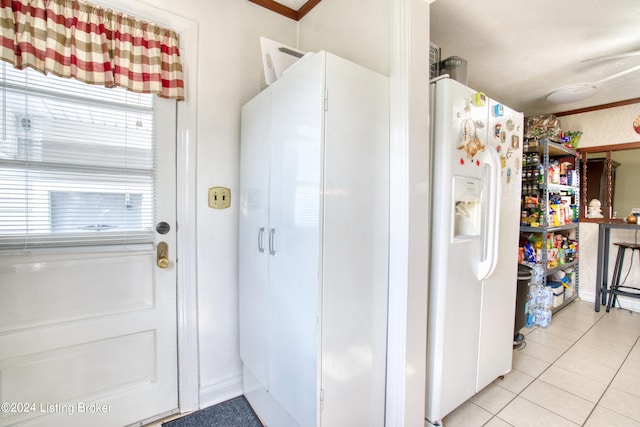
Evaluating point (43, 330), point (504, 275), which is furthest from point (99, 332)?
A: point (504, 275)

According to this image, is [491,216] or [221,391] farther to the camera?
[221,391]

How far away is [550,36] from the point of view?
2.05m

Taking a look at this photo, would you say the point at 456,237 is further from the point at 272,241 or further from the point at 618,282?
the point at 618,282

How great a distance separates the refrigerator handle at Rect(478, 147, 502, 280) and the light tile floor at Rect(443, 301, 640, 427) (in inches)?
34.4

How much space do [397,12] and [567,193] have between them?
362 centimetres

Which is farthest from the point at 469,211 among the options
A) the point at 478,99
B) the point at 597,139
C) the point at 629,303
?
the point at 629,303

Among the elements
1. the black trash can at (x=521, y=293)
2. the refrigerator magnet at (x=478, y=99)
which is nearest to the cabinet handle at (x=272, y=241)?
the refrigerator magnet at (x=478, y=99)

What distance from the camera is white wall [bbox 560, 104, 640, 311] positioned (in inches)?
131

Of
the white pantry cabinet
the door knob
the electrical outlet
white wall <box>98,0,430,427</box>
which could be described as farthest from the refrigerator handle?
the door knob

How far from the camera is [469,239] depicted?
1.58 meters

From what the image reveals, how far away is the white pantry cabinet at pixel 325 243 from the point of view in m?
1.16

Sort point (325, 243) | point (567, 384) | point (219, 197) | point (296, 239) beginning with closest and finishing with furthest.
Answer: point (325, 243), point (296, 239), point (219, 197), point (567, 384)

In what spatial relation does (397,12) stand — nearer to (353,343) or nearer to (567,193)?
(353,343)

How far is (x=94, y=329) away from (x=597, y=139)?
17.5ft
